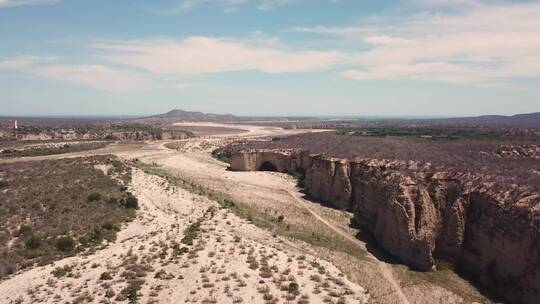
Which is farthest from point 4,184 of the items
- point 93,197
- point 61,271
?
point 61,271

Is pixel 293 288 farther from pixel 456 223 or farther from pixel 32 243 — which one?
pixel 32 243

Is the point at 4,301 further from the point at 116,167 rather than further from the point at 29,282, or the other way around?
the point at 116,167

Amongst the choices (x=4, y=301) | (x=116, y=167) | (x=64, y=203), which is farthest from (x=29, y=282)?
(x=116, y=167)

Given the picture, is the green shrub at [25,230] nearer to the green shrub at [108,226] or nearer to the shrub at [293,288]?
the green shrub at [108,226]

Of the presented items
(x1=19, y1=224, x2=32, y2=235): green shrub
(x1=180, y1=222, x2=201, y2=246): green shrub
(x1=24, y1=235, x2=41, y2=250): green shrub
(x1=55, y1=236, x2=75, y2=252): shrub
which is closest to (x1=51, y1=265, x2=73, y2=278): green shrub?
(x1=55, y1=236, x2=75, y2=252): shrub

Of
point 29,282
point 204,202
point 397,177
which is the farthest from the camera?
point 204,202

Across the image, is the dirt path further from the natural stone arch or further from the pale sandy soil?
the natural stone arch

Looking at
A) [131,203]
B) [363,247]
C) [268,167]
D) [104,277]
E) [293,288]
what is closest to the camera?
[293,288]
